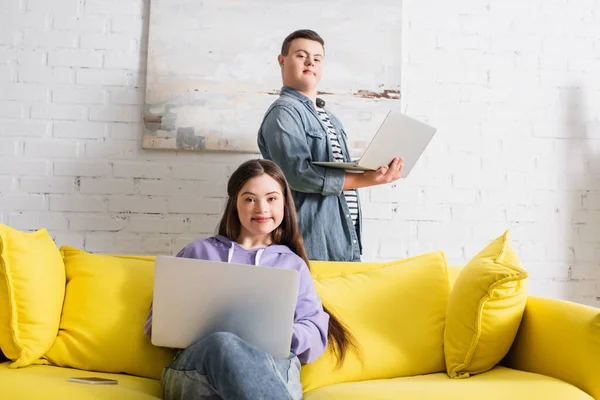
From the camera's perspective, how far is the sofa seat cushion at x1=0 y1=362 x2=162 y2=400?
1.49 m

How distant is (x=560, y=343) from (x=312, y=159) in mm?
1091

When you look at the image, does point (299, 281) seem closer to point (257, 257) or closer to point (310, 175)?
point (257, 257)

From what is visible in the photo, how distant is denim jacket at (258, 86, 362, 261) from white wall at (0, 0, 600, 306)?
484 millimetres

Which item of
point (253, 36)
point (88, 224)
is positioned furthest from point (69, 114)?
point (253, 36)

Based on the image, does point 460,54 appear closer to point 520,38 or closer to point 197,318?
point 520,38

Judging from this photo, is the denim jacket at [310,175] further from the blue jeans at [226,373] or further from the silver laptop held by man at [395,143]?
the blue jeans at [226,373]

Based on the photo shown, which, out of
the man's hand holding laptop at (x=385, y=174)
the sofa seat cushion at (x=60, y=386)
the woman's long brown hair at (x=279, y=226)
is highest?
the man's hand holding laptop at (x=385, y=174)

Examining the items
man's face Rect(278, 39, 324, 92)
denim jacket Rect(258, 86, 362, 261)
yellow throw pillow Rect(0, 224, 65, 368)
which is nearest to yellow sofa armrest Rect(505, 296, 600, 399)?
denim jacket Rect(258, 86, 362, 261)

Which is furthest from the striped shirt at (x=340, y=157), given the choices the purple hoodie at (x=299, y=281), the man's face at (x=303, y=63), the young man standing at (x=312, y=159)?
the purple hoodie at (x=299, y=281)

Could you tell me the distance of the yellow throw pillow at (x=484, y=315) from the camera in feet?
5.84

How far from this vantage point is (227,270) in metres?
1.49

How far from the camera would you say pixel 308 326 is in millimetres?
1753

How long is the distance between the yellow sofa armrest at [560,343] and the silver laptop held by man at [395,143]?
2.13 ft

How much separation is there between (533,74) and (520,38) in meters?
0.19
